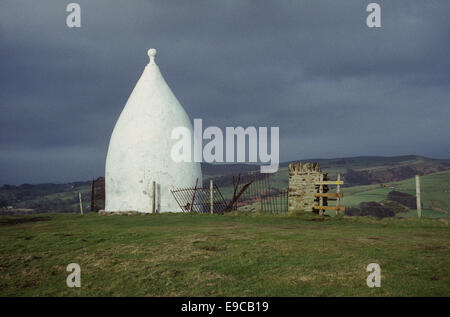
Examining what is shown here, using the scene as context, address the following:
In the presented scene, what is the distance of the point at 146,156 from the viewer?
1989 cm

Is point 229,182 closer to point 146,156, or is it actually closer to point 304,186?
point 146,156

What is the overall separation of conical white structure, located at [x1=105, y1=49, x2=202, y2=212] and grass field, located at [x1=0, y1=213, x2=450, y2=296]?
8.50 m

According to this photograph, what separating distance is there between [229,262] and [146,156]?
A: 13.5 meters

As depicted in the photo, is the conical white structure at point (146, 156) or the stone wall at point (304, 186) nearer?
the stone wall at point (304, 186)

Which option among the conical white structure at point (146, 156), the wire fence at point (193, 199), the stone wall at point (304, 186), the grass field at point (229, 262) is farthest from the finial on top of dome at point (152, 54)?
the grass field at point (229, 262)

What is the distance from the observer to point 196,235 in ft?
33.5

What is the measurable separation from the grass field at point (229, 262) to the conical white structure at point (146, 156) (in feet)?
27.9

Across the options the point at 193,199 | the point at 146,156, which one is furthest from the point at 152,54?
the point at 193,199

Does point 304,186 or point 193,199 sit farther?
point 193,199

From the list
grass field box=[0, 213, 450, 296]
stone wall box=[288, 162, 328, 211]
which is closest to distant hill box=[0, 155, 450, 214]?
stone wall box=[288, 162, 328, 211]

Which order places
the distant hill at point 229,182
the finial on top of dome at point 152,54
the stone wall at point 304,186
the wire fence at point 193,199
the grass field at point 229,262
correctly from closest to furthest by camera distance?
1. the grass field at point 229,262
2. the stone wall at point 304,186
3. the wire fence at point 193,199
4. the finial on top of dome at point 152,54
5. the distant hill at point 229,182

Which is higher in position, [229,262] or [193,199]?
[193,199]

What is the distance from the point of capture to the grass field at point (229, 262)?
19.1 feet

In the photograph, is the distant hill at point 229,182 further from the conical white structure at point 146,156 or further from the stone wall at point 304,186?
the stone wall at point 304,186
